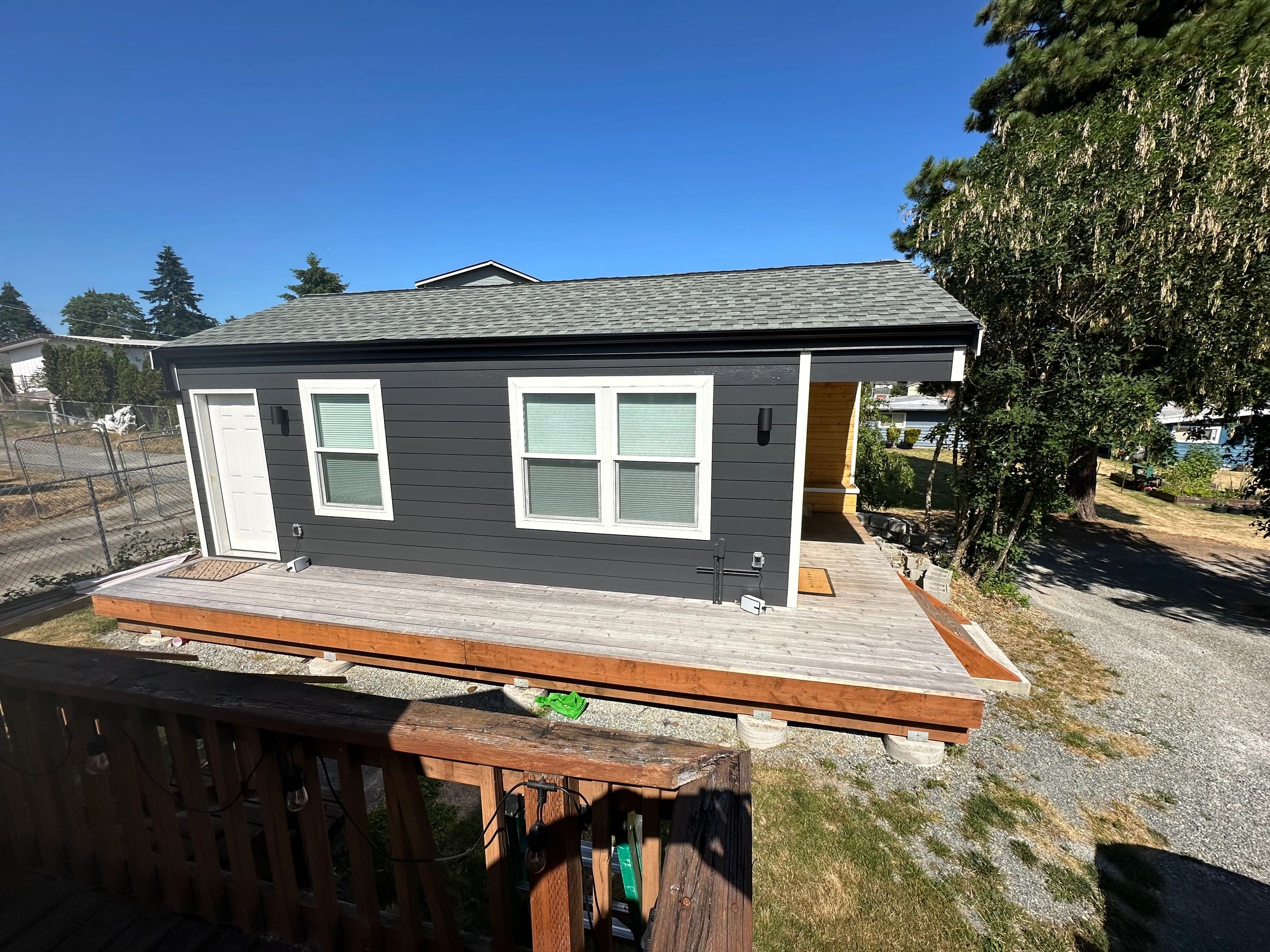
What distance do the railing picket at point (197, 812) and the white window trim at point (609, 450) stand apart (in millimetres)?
3733

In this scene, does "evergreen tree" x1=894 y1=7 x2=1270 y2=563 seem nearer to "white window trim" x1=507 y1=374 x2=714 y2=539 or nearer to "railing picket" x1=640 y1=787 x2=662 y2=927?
"white window trim" x1=507 y1=374 x2=714 y2=539

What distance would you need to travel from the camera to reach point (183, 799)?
1.57 meters

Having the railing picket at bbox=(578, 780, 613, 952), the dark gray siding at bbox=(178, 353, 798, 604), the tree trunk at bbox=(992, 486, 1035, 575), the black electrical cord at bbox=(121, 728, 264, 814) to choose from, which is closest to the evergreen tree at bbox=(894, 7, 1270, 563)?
the tree trunk at bbox=(992, 486, 1035, 575)

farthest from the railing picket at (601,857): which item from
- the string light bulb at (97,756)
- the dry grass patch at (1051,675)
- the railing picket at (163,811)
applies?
the dry grass patch at (1051,675)

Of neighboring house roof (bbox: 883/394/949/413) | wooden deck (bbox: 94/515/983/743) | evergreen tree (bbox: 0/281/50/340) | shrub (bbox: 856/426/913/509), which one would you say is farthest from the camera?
evergreen tree (bbox: 0/281/50/340)

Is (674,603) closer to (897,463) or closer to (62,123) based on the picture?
(62,123)

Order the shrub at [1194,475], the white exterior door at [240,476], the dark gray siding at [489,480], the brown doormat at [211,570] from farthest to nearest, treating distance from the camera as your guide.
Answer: the shrub at [1194,475] < the white exterior door at [240,476] < the brown doormat at [211,570] < the dark gray siding at [489,480]

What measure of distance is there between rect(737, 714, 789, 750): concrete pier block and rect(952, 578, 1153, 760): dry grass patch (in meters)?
2.12

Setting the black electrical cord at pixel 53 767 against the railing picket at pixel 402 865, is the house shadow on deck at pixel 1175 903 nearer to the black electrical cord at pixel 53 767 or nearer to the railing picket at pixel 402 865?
the railing picket at pixel 402 865

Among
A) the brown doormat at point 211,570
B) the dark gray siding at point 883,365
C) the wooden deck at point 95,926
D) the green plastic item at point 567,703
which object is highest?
the dark gray siding at point 883,365

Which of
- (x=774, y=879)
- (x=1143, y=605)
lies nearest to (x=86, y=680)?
(x=774, y=879)

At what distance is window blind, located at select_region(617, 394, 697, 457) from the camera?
15.7ft

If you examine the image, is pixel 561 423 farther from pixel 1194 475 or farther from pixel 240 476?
pixel 1194 475

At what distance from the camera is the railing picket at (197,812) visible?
1.52 metres
